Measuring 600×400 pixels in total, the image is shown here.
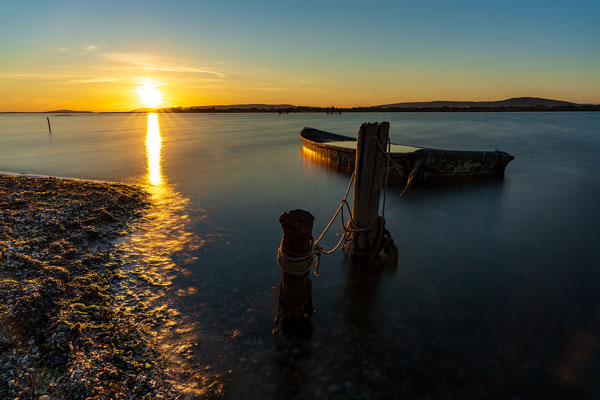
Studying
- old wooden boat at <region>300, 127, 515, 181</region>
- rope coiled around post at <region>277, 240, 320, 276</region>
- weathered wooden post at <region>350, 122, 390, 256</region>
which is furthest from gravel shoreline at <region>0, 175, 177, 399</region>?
old wooden boat at <region>300, 127, 515, 181</region>

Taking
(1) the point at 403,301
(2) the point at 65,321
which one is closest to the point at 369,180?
(1) the point at 403,301

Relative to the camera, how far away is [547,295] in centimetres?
636

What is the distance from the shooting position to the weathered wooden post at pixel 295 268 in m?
4.61

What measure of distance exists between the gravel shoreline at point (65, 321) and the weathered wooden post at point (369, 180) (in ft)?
16.2

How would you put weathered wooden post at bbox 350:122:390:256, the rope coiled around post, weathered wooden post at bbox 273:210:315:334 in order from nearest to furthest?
weathered wooden post at bbox 273:210:315:334
the rope coiled around post
weathered wooden post at bbox 350:122:390:256

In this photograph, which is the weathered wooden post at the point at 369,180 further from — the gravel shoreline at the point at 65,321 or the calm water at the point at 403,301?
the gravel shoreline at the point at 65,321

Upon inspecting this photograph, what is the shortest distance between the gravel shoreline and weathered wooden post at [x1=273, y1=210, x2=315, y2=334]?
6.34 feet

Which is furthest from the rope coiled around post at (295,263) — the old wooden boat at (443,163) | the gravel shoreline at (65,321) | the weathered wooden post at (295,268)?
the old wooden boat at (443,163)

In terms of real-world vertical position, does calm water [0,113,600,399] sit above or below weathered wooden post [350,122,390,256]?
below

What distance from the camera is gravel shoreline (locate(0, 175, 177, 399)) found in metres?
3.69

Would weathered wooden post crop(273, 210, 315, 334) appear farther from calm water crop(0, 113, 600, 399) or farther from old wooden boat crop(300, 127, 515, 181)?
old wooden boat crop(300, 127, 515, 181)

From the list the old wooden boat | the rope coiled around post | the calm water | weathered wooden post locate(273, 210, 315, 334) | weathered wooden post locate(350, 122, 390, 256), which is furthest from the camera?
the old wooden boat

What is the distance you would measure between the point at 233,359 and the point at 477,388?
3.41 meters

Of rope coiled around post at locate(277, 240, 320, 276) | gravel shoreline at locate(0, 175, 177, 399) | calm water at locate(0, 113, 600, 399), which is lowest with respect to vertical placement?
calm water at locate(0, 113, 600, 399)
